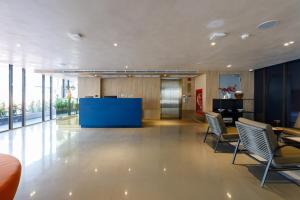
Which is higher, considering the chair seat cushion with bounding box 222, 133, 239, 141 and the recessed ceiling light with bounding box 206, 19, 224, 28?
the recessed ceiling light with bounding box 206, 19, 224, 28

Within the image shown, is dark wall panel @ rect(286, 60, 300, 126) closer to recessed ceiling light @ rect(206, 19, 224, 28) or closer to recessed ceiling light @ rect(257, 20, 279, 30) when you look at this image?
recessed ceiling light @ rect(257, 20, 279, 30)

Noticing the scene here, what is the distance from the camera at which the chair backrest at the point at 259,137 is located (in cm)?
290

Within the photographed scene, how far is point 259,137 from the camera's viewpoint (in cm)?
307

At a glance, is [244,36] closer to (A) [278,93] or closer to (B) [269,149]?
(B) [269,149]

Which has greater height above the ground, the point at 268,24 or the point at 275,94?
the point at 268,24

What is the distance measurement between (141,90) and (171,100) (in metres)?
2.16

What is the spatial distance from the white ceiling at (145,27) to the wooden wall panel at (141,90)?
19.0 ft

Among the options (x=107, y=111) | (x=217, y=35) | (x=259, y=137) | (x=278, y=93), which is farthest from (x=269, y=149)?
(x=107, y=111)

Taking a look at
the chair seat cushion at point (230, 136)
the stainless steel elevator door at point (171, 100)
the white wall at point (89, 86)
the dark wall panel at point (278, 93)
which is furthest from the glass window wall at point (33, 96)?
the dark wall panel at point (278, 93)

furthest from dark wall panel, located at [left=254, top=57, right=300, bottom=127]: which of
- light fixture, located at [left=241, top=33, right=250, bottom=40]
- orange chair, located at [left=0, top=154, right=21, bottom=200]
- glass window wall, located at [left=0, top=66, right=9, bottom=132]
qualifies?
glass window wall, located at [left=0, top=66, right=9, bottom=132]

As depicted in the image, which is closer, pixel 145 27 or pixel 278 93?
pixel 145 27

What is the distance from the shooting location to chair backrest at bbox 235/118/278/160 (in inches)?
114

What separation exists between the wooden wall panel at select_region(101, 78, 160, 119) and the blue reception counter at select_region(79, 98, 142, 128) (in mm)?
3351

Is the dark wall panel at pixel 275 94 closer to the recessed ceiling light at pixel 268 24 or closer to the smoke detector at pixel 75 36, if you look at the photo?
the recessed ceiling light at pixel 268 24
